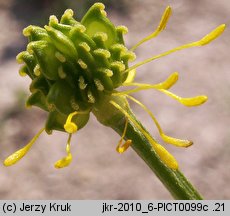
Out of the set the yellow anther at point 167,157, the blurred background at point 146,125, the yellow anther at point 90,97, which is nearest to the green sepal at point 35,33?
the yellow anther at point 90,97

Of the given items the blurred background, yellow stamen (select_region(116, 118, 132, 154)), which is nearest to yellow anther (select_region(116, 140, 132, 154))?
yellow stamen (select_region(116, 118, 132, 154))

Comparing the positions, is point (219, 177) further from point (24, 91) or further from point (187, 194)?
point (187, 194)

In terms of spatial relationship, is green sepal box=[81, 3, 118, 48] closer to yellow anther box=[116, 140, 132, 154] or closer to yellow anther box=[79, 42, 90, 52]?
yellow anther box=[79, 42, 90, 52]

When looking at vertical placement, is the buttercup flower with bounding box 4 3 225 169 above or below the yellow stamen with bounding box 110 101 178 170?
above

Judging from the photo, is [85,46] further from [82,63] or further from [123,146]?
[123,146]

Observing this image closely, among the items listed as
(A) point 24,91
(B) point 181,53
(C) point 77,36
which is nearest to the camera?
(C) point 77,36

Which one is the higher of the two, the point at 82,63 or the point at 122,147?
the point at 82,63

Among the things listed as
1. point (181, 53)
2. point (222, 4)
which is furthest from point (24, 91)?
point (222, 4)

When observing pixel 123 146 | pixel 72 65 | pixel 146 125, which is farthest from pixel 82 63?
pixel 146 125
